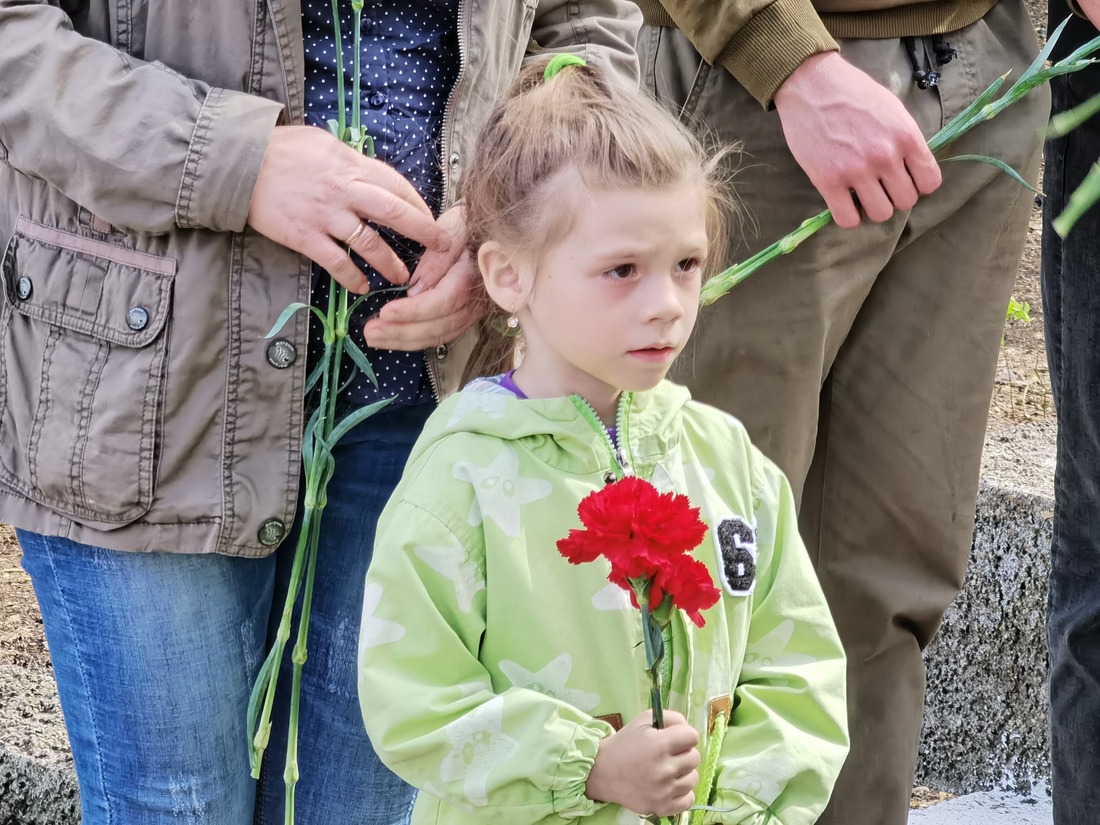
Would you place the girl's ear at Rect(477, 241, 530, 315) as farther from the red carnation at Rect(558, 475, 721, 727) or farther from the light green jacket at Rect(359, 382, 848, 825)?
the red carnation at Rect(558, 475, 721, 727)

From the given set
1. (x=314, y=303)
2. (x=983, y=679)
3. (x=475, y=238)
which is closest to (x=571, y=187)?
(x=475, y=238)

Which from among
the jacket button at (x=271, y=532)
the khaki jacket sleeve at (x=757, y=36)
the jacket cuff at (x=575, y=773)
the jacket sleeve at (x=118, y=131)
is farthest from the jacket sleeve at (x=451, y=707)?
the khaki jacket sleeve at (x=757, y=36)

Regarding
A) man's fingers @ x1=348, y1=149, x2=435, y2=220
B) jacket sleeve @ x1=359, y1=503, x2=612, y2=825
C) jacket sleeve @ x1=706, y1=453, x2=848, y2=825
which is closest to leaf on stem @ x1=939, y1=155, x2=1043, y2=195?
jacket sleeve @ x1=706, y1=453, x2=848, y2=825

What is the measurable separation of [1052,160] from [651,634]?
141cm

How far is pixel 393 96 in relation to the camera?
183 cm

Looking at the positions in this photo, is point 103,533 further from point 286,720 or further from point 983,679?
point 983,679

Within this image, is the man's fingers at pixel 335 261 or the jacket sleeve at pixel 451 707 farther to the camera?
the man's fingers at pixel 335 261

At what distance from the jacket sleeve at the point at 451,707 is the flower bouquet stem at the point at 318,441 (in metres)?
0.22

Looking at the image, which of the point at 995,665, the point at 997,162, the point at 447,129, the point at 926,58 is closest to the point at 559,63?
the point at 447,129

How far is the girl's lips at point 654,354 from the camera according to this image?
1.59 m

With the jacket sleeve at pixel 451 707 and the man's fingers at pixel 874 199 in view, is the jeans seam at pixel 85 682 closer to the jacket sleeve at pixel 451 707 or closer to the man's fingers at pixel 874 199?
the jacket sleeve at pixel 451 707

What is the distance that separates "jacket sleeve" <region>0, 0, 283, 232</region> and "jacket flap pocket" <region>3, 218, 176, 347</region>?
0.05 meters

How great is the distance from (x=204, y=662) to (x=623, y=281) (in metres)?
0.68

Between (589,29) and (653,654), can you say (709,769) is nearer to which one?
(653,654)
